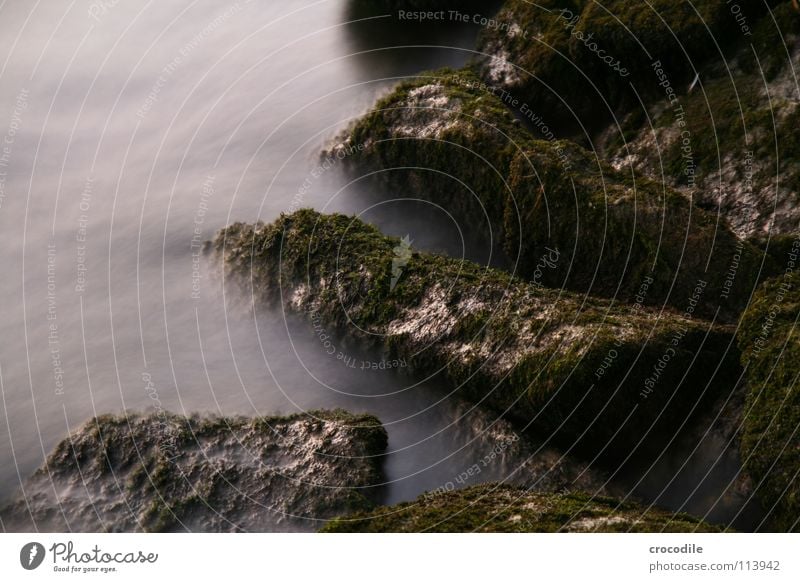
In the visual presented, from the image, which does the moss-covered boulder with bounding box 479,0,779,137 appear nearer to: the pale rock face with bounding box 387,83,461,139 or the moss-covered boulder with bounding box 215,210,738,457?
the pale rock face with bounding box 387,83,461,139

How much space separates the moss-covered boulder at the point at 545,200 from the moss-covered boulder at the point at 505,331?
64 centimetres

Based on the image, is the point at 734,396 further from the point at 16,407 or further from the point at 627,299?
the point at 16,407

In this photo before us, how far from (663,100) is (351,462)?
248 inches

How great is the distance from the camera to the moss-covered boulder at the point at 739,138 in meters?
11.2

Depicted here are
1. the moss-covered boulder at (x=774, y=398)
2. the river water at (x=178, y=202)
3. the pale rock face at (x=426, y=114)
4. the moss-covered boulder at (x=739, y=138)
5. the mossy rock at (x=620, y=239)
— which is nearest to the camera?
the moss-covered boulder at (x=774, y=398)

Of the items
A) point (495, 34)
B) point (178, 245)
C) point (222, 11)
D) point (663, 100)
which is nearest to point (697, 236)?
point (663, 100)

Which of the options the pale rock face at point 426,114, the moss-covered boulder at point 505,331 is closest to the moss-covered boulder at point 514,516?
the moss-covered boulder at point 505,331

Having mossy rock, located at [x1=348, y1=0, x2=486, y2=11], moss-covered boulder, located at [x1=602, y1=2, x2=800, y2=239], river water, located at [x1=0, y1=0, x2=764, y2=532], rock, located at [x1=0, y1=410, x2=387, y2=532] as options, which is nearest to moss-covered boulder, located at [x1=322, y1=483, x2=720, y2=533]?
rock, located at [x1=0, y1=410, x2=387, y2=532]

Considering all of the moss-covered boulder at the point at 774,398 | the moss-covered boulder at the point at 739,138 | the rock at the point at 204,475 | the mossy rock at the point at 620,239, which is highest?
the moss-covered boulder at the point at 739,138

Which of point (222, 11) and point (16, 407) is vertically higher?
point (222, 11)

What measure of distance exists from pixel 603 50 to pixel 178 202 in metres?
5.95

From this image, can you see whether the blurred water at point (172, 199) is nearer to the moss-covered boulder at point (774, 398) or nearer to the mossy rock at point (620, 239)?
the mossy rock at point (620, 239)
